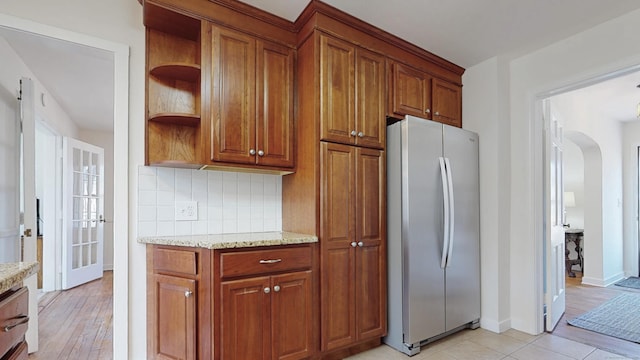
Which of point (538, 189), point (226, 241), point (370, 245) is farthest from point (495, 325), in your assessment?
point (226, 241)

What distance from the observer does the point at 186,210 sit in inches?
88.4

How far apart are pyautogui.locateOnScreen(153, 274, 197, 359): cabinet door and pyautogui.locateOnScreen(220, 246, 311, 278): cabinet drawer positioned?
228 mm

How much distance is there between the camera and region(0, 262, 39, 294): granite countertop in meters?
0.86

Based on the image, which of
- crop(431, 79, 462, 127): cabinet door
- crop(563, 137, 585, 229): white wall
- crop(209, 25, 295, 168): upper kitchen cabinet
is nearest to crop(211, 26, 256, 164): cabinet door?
Answer: crop(209, 25, 295, 168): upper kitchen cabinet

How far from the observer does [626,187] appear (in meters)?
5.12

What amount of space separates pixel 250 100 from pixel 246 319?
1.36 metres

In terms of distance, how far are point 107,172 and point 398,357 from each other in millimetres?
5847

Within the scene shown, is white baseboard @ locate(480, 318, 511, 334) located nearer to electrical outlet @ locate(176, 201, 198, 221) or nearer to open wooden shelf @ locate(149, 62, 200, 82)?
electrical outlet @ locate(176, 201, 198, 221)

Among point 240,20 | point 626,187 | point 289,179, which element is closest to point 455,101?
point 289,179

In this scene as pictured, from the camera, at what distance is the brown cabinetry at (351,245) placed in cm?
216

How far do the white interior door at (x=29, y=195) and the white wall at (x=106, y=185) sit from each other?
3606 millimetres

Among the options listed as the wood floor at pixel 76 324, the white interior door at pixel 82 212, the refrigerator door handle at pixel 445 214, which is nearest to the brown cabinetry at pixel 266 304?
the refrigerator door handle at pixel 445 214

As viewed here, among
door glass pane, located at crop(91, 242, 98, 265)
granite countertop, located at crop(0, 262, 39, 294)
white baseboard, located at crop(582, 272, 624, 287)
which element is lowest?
white baseboard, located at crop(582, 272, 624, 287)

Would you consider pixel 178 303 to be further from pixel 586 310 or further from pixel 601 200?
pixel 601 200
